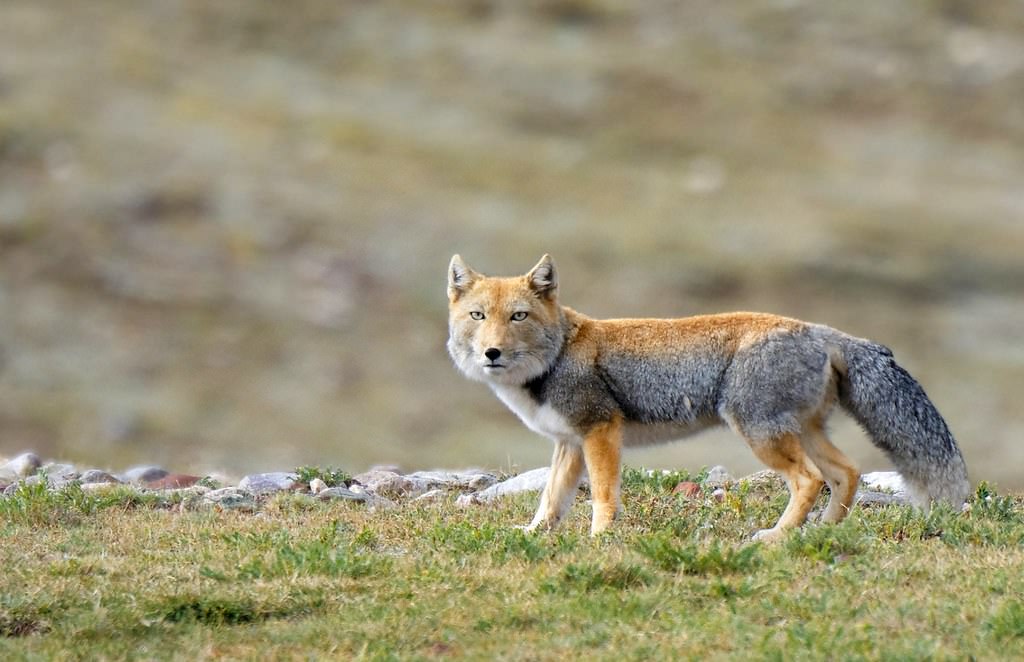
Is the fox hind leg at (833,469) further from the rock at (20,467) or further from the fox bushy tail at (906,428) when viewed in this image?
the rock at (20,467)

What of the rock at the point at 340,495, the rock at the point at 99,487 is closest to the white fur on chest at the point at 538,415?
the rock at the point at 340,495

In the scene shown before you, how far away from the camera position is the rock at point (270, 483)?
12.2 meters

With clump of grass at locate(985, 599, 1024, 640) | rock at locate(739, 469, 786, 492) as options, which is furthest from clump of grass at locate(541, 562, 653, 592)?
rock at locate(739, 469, 786, 492)

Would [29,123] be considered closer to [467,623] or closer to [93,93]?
[93,93]

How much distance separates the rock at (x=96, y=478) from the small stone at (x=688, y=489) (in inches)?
182

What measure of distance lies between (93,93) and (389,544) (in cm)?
4866

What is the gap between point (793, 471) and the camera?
Result: 1046cm

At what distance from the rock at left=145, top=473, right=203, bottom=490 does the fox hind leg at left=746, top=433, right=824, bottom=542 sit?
4974 millimetres

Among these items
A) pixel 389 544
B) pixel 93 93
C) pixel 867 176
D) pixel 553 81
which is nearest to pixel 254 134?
pixel 93 93

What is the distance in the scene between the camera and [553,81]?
60.4 metres

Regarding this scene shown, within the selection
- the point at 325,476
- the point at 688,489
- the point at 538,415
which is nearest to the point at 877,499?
the point at 688,489

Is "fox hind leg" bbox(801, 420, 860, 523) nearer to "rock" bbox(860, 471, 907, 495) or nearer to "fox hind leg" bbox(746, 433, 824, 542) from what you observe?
"fox hind leg" bbox(746, 433, 824, 542)

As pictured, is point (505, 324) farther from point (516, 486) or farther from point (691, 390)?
point (516, 486)

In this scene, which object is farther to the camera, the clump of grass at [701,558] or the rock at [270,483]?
the rock at [270,483]
